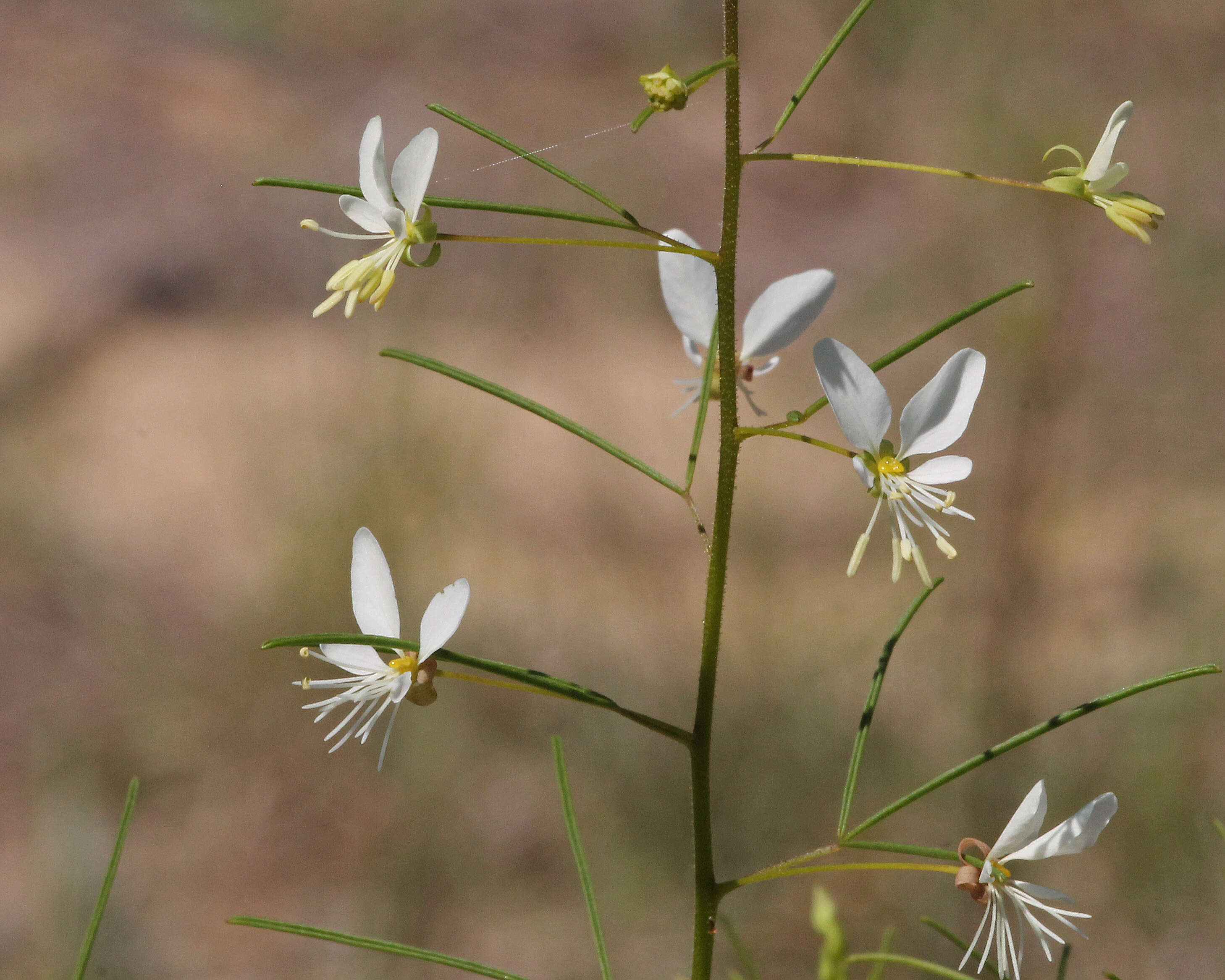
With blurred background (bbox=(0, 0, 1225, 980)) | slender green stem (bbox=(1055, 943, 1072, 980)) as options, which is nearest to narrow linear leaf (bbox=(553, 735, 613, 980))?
slender green stem (bbox=(1055, 943, 1072, 980))

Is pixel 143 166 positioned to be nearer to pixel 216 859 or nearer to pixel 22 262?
pixel 22 262

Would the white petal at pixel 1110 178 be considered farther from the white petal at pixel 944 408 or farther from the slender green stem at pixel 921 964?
the slender green stem at pixel 921 964

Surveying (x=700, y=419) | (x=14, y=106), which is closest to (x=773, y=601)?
(x=700, y=419)

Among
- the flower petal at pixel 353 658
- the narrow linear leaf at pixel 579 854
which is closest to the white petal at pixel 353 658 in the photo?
the flower petal at pixel 353 658

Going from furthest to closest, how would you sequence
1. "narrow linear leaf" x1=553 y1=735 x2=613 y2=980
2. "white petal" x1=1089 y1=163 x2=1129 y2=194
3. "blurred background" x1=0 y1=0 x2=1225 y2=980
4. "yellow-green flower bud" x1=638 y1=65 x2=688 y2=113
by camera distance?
"blurred background" x1=0 y1=0 x2=1225 y2=980 → "narrow linear leaf" x1=553 y1=735 x2=613 y2=980 → "white petal" x1=1089 y1=163 x2=1129 y2=194 → "yellow-green flower bud" x1=638 y1=65 x2=688 y2=113

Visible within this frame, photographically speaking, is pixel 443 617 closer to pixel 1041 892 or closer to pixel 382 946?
pixel 382 946

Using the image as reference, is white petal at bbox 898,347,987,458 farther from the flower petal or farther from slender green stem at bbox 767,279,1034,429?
the flower petal
